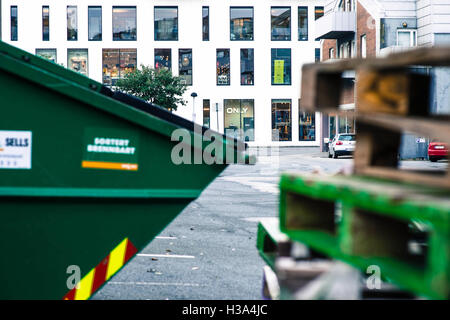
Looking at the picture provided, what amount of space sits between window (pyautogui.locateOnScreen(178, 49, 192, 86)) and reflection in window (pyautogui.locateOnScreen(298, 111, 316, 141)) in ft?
33.4

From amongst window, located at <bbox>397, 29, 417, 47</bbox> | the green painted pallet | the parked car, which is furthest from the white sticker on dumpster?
window, located at <bbox>397, 29, 417, 47</bbox>

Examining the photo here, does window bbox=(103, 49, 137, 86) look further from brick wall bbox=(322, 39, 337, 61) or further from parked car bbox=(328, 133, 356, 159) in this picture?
parked car bbox=(328, 133, 356, 159)

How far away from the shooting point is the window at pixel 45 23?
49.6m

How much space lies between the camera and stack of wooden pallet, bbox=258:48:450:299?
1874 millimetres

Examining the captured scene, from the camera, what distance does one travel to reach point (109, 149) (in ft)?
12.5

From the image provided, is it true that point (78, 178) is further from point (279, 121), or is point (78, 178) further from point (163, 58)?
point (163, 58)

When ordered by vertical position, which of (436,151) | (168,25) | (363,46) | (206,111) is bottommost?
(436,151)

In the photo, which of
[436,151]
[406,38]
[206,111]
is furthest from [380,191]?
[206,111]

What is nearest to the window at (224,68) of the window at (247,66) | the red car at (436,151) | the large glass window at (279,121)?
the window at (247,66)

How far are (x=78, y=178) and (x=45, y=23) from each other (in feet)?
162

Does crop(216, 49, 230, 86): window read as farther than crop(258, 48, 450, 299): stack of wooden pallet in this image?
Yes

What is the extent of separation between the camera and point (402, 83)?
2244 millimetres

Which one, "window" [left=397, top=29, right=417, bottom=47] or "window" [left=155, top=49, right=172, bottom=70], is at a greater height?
"window" [left=155, top=49, right=172, bottom=70]

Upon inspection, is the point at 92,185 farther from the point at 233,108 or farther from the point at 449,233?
the point at 233,108
